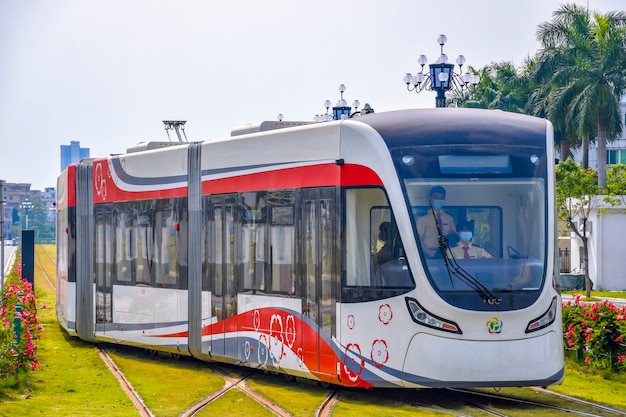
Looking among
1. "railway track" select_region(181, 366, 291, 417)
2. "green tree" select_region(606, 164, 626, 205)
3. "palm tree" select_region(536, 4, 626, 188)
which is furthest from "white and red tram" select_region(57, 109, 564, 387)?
"palm tree" select_region(536, 4, 626, 188)

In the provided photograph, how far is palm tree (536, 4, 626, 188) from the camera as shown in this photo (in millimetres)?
61156

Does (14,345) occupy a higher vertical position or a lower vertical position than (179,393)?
higher

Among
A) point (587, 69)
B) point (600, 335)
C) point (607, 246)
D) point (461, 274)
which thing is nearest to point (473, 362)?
point (461, 274)

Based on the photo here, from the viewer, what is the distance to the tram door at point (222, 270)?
1864cm

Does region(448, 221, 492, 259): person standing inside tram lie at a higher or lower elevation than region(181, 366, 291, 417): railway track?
higher

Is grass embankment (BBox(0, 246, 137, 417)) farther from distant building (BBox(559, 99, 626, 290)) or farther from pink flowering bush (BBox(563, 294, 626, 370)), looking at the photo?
distant building (BBox(559, 99, 626, 290))

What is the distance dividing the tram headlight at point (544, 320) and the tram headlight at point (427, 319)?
0.88 m

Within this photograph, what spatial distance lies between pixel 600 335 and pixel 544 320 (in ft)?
14.3

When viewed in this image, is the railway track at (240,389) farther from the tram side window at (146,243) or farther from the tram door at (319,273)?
the tram side window at (146,243)

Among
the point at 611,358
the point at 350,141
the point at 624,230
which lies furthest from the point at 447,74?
the point at 624,230

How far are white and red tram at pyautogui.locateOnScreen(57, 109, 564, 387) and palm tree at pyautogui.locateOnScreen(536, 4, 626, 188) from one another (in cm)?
4464

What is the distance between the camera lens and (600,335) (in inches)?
753

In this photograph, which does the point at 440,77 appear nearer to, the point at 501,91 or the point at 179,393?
the point at 179,393

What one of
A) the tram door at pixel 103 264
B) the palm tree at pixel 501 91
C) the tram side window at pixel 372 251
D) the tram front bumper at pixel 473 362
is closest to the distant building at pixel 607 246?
the palm tree at pixel 501 91
